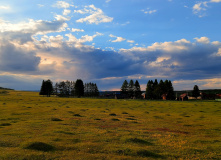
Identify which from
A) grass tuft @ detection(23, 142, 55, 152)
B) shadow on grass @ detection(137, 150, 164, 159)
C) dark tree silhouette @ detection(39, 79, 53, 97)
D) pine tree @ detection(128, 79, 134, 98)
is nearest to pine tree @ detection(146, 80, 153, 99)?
pine tree @ detection(128, 79, 134, 98)

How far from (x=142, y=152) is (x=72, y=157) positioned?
4.87 metres

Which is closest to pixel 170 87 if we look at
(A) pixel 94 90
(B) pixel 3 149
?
(A) pixel 94 90

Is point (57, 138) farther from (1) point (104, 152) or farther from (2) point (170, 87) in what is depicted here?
(2) point (170, 87)

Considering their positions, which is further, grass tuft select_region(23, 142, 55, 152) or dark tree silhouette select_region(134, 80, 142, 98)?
dark tree silhouette select_region(134, 80, 142, 98)

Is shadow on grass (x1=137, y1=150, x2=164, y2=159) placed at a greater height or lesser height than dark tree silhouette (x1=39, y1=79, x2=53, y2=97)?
lesser

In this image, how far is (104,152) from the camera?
12.9m

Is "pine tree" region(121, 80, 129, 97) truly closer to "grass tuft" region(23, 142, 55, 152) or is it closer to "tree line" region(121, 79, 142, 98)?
"tree line" region(121, 79, 142, 98)

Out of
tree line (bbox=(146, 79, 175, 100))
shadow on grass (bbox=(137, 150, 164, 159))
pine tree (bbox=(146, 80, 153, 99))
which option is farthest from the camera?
pine tree (bbox=(146, 80, 153, 99))

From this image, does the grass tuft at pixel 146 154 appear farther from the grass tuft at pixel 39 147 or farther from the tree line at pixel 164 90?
the tree line at pixel 164 90

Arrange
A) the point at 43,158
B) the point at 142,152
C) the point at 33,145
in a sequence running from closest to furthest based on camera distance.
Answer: the point at 43,158 < the point at 142,152 < the point at 33,145

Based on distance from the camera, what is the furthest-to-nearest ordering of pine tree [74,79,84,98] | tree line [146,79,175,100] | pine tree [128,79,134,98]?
pine tree [128,79,134,98] → pine tree [74,79,84,98] → tree line [146,79,175,100]

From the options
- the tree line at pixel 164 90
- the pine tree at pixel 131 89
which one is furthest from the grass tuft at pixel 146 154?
the pine tree at pixel 131 89

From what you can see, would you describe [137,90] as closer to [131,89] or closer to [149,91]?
[131,89]

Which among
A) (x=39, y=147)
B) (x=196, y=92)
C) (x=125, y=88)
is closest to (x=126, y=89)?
(x=125, y=88)
